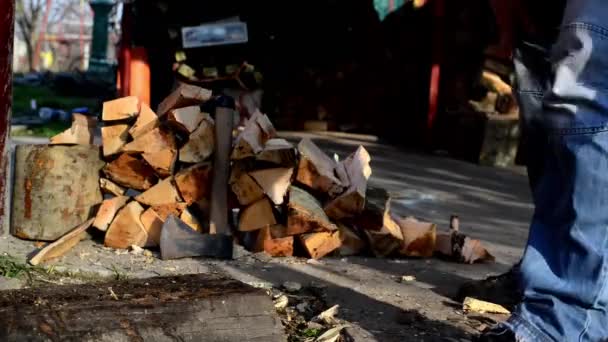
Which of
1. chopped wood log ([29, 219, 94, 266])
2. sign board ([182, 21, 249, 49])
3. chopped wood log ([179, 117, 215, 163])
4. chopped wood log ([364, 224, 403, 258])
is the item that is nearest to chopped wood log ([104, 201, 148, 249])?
chopped wood log ([29, 219, 94, 266])

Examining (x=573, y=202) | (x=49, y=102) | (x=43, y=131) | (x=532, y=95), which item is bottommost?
(x=49, y=102)

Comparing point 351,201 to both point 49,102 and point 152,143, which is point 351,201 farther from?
point 49,102

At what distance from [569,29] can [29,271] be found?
7.03 feet

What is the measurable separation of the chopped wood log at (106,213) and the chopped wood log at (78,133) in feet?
1.06

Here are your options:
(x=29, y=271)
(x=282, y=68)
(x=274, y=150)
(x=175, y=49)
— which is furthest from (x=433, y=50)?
(x=29, y=271)

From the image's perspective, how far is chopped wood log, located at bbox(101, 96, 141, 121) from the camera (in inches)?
146

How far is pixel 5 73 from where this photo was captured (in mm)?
3520

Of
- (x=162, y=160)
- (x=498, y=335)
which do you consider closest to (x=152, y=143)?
(x=162, y=160)

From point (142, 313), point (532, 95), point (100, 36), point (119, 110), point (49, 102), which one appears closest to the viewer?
point (142, 313)

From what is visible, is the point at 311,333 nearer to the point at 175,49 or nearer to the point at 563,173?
the point at 563,173

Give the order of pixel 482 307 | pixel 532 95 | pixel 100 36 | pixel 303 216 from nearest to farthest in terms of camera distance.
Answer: pixel 532 95
pixel 482 307
pixel 303 216
pixel 100 36

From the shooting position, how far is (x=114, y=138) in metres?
3.71

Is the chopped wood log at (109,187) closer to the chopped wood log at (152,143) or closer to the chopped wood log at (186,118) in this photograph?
the chopped wood log at (152,143)

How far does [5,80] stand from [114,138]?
532mm
